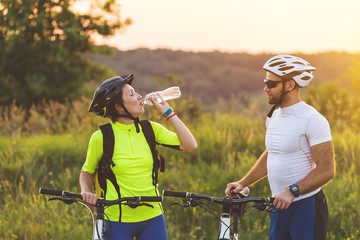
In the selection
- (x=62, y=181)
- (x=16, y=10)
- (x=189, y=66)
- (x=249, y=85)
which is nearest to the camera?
(x=62, y=181)

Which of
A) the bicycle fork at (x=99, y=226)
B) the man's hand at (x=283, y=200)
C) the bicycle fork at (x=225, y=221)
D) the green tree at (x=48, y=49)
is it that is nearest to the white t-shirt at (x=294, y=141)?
the man's hand at (x=283, y=200)

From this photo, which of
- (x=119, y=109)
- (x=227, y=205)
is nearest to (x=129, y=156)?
(x=119, y=109)

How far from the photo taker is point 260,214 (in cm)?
694

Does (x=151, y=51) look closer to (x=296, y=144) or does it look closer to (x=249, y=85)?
(x=249, y=85)

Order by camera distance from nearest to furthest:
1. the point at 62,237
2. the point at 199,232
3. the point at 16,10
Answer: the point at 62,237
the point at 199,232
the point at 16,10

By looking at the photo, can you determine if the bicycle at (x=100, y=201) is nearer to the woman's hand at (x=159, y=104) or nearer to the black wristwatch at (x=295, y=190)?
Result: the woman's hand at (x=159, y=104)

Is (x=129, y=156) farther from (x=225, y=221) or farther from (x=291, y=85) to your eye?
(x=291, y=85)

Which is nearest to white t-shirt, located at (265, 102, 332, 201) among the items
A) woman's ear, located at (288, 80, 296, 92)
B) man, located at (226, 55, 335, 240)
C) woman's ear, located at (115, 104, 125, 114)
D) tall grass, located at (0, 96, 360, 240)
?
man, located at (226, 55, 335, 240)

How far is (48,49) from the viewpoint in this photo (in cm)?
2488

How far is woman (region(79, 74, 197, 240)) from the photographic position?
3.54m

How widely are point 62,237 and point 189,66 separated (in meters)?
106

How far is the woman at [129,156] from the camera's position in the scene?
11.6ft

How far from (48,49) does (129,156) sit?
22.8 m

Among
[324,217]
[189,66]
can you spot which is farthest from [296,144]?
[189,66]
